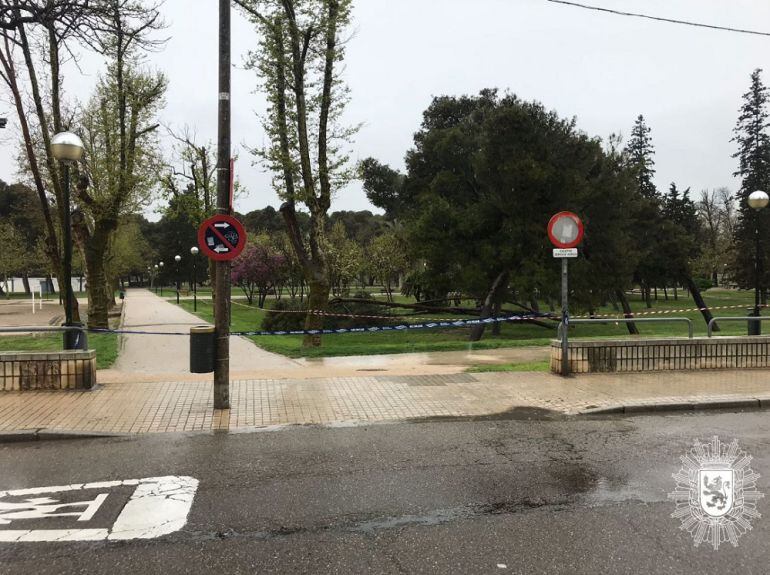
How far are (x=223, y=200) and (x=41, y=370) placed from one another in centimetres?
370

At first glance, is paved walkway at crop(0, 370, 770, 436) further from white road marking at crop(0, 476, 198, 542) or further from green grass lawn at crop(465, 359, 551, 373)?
white road marking at crop(0, 476, 198, 542)

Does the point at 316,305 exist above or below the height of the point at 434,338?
above

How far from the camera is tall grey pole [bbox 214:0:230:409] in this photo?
24.1 ft

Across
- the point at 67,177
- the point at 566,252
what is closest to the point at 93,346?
the point at 67,177

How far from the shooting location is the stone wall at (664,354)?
9.81m

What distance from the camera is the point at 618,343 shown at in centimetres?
991

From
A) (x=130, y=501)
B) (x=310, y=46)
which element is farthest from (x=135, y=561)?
(x=310, y=46)

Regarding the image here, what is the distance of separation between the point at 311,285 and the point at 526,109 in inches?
410

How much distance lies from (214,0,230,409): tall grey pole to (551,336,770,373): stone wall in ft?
18.2

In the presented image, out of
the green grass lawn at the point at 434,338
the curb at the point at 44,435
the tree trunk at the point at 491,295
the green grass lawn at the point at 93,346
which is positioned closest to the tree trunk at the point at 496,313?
the green grass lawn at the point at 434,338

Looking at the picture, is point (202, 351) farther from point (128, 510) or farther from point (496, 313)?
point (496, 313)

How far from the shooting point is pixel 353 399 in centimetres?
798

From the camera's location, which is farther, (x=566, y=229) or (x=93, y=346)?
(x=93, y=346)

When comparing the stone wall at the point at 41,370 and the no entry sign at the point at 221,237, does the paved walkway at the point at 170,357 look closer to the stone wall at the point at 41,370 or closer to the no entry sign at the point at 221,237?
the stone wall at the point at 41,370
